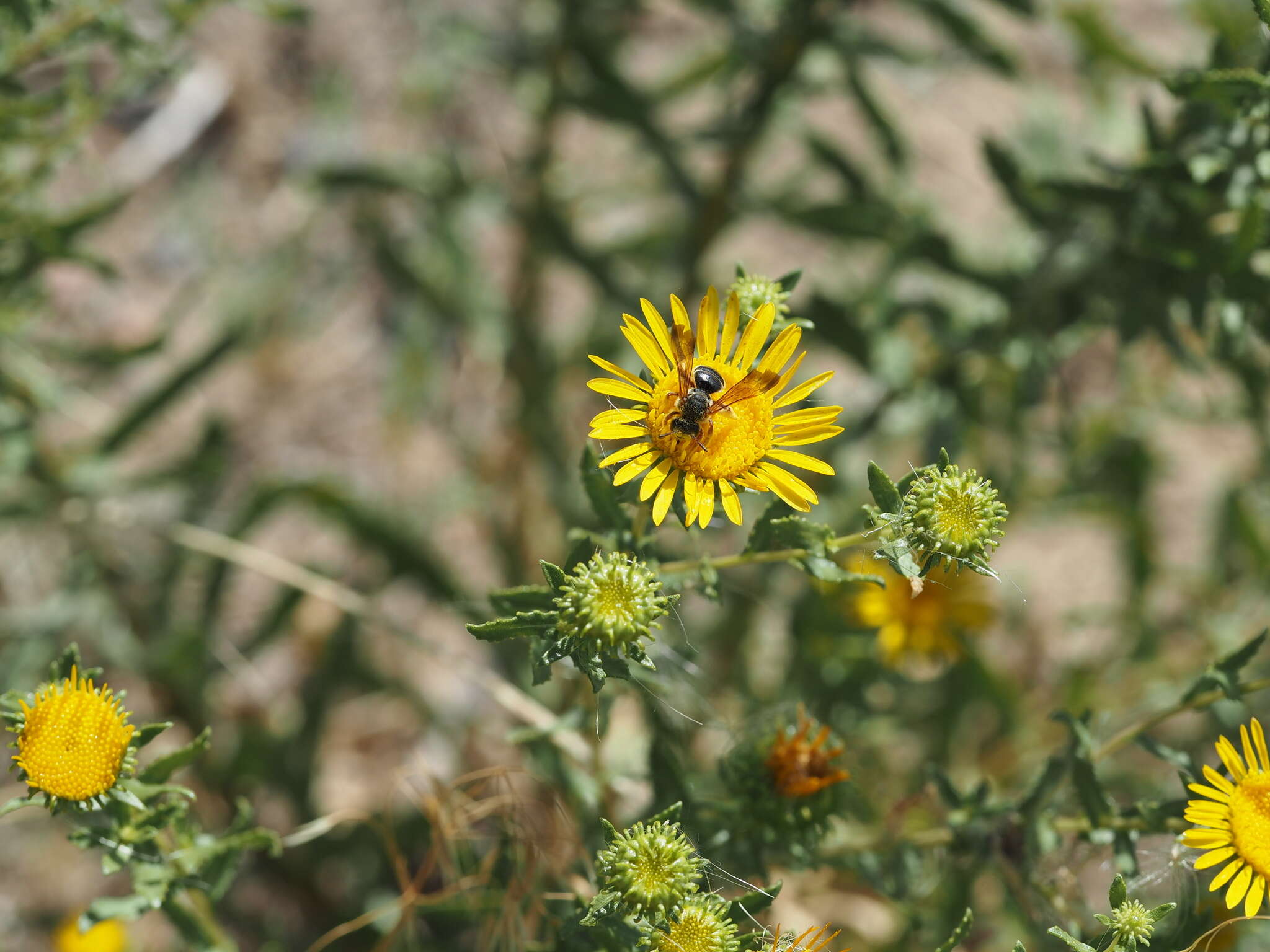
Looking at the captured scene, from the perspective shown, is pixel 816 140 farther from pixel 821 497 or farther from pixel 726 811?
pixel 726 811

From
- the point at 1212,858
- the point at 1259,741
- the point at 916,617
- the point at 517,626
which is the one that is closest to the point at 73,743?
the point at 517,626

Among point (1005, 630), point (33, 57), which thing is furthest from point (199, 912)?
point (1005, 630)

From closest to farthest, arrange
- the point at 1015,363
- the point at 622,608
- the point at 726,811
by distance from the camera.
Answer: the point at 622,608, the point at 726,811, the point at 1015,363

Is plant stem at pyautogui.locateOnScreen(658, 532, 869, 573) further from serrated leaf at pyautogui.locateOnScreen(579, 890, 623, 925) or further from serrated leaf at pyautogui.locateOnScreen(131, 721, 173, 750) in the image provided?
serrated leaf at pyautogui.locateOnScreen(131, 721, 173, 750)

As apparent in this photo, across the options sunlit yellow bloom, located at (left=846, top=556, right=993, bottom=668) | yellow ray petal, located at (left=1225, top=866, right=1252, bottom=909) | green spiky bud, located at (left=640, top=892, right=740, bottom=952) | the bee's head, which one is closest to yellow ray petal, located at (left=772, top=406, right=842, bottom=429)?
the bee's head

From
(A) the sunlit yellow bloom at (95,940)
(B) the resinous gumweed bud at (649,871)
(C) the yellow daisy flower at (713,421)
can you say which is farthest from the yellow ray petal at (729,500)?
(A) the sunlit yellow bloom at (95,940)

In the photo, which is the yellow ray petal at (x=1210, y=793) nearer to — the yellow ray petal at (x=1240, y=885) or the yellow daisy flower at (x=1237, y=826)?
the yellow daisy flower at (x=1237, y=826)
